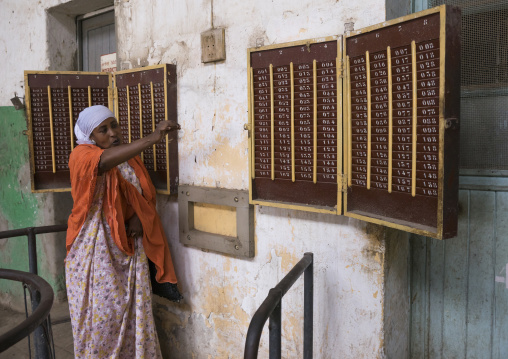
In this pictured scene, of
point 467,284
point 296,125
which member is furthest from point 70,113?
point 467,284

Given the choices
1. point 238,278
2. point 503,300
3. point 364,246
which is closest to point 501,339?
point 503,300

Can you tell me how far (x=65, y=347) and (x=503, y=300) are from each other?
2973 mm

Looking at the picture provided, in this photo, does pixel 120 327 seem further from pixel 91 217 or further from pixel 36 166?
pixel 36 166

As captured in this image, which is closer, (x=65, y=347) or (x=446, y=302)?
(x=446, y=302)

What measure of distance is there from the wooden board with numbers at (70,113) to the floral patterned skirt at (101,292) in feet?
1.71

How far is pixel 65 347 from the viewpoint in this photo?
3.17 metres

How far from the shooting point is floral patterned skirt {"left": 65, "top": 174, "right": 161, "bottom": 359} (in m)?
2.21

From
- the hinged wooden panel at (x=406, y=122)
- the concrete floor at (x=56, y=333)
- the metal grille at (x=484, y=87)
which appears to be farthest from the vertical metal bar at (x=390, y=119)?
the concrete floor at (x=56, y=333)

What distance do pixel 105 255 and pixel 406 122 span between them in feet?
5.41

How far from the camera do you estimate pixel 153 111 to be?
2576mm

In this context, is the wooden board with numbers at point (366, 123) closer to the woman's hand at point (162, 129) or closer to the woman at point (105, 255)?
the woman's hand at point (162, 129)

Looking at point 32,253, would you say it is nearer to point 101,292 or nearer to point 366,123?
point 101,292

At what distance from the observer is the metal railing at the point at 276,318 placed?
1153 millimetres

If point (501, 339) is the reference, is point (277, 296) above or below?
above
